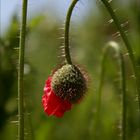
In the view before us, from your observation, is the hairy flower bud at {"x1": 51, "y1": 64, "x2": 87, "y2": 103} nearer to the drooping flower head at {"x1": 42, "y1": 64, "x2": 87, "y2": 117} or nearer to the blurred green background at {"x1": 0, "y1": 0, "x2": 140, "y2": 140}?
the drooping flower head at {"x1": 42, "y1": 64, "x2": 87, "y2": 117}

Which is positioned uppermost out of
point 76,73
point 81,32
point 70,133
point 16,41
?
point 81,32

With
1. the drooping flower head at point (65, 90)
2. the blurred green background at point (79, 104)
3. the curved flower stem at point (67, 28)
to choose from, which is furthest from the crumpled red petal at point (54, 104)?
the blurred green background at point (79, 104)

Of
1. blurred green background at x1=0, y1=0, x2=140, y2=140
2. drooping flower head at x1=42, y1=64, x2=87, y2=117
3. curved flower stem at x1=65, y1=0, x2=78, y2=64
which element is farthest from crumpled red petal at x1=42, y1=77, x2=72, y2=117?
blurred green background at x1=0, y1=0, x2=140, y2=140

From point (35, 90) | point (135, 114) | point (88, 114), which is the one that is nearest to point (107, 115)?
point (135, 114)

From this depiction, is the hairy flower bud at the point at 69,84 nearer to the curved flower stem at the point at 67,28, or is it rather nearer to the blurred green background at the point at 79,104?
the curved flower stem at the point at 67,28

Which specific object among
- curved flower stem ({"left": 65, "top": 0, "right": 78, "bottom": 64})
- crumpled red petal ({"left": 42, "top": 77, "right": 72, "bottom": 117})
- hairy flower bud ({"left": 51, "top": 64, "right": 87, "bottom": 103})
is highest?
curved flower stem ({"left": 65, "top": 0, "right": 78, "bottom": 64})

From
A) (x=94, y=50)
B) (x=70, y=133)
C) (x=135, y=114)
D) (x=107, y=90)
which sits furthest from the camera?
(x=94, y=50)

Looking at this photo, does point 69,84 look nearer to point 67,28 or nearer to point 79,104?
point 67,28

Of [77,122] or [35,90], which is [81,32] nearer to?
[35,90]
